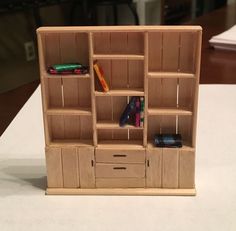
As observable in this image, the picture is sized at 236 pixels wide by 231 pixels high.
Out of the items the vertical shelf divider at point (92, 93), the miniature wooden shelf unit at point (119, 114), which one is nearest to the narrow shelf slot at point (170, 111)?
the miniature wooden shelf unit at point (119, 114)

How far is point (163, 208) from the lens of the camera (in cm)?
85

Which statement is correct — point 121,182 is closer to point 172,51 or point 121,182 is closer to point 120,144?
point 120,144

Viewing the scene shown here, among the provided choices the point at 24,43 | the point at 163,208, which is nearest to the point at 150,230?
the point at 163,208

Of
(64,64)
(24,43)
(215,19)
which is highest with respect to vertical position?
(64,64)

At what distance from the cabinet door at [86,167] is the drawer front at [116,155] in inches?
0.7

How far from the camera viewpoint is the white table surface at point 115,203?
0.80m

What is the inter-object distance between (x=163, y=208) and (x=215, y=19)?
1915 millimetres

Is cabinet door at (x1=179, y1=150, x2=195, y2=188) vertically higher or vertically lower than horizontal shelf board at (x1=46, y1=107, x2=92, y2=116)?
lower

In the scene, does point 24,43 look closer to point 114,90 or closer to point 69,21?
point 69,21

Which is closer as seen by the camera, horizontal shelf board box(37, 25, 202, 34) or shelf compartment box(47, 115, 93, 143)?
horizontal shelf board box(37, 25, 202, 34)

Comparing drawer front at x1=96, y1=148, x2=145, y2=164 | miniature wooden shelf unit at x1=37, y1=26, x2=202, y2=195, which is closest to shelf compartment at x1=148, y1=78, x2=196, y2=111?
miniature wooden shelf unit at x1=37, y1=26, x2=202, y2=195

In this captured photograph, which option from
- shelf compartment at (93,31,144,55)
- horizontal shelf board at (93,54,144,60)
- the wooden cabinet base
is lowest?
the wooden cabinet base

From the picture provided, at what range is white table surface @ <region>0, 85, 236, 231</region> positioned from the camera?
2.63 feet

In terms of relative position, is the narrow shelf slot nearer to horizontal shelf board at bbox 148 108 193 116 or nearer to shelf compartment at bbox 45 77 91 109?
horizontal shelf board at bbox 148 108 193 116
